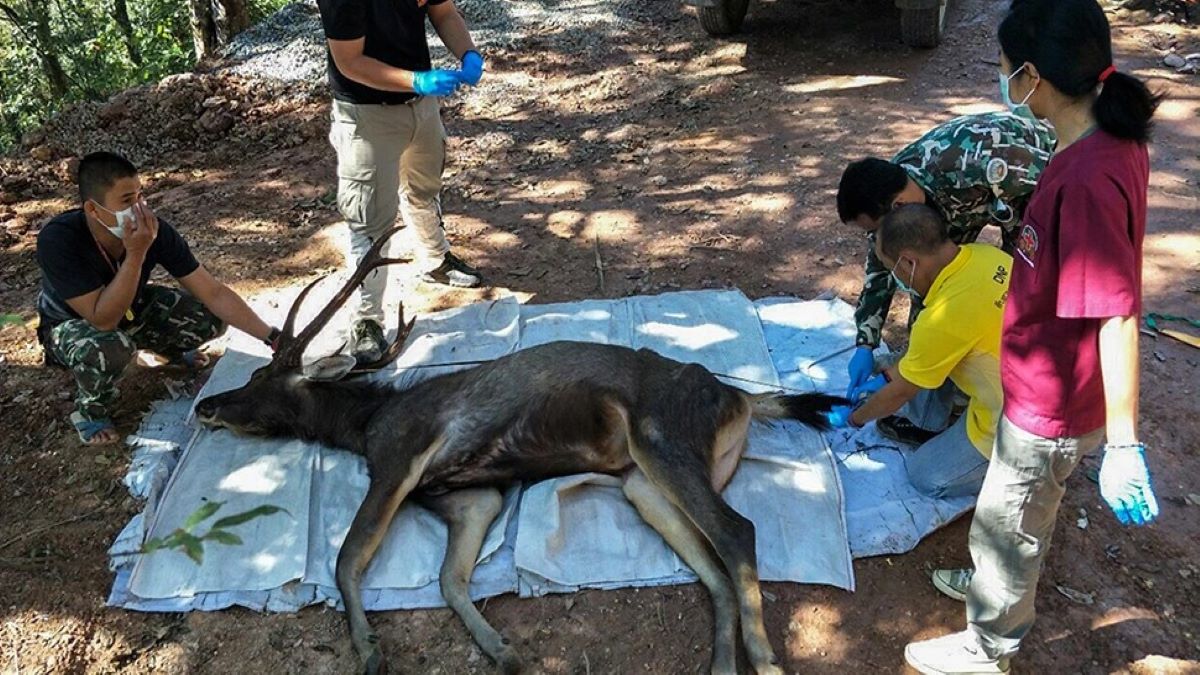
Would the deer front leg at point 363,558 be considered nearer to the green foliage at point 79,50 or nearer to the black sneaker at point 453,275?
the black sneaker at point 453,275

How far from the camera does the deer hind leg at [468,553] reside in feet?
10.9

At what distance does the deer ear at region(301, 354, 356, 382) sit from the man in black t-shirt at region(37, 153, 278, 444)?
0.61 m

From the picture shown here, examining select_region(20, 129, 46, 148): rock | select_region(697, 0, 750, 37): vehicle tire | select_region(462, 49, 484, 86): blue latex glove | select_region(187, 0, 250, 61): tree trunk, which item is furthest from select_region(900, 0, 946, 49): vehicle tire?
select_region(20, 129, 46, 148): rock

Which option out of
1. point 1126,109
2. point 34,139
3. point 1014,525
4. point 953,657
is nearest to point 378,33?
point 1126,109

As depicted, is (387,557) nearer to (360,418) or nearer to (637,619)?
(360,418)

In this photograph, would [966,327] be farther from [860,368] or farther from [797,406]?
[797,406]

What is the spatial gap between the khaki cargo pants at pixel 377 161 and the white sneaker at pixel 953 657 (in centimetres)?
354

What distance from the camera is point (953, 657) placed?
305 cm

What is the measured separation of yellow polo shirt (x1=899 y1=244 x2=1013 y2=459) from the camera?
127 inches

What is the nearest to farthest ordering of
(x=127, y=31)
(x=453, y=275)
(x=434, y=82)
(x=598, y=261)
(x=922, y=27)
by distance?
1. (x=434, y=82)
2. (x=453, y=275)
3. (x=598, y=261)
4. (x=922, y=27)
5. (x=127, y=31)

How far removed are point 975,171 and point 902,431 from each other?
4.27 ft

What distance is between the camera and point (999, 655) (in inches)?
116

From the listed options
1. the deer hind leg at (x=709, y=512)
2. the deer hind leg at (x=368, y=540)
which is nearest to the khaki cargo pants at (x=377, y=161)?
the deer hind leg at (x=368, y=540)

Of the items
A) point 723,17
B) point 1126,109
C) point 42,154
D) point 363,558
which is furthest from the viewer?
point 723,17
